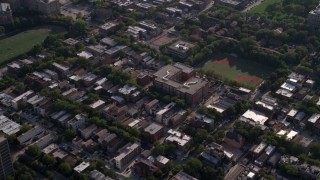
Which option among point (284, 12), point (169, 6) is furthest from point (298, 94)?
point (169, 6)

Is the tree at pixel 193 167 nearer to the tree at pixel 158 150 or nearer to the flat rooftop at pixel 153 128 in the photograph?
the tree at pixel 158 150

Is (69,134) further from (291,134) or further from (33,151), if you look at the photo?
(291,134)

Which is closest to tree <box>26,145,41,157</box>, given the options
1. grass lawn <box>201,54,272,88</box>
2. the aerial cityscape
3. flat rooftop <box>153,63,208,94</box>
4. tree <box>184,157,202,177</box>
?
the aerial cityscape

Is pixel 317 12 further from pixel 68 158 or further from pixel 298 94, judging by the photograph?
pixel 68 158

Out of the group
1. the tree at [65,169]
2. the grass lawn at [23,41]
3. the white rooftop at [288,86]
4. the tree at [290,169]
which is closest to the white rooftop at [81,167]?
the tree at [65,169]

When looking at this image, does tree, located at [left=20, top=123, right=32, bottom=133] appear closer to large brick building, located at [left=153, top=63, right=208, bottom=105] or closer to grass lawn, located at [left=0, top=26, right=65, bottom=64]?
large brick building, located at [left=153, top=63, right=208, bottom=105]

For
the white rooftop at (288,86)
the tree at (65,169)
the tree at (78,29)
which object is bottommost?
the tree at (65,169)

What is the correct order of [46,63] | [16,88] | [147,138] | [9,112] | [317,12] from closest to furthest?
1. [147,138]
2. [9,112]
3. [16,88]
4. [46,63]
5. [317,12]
